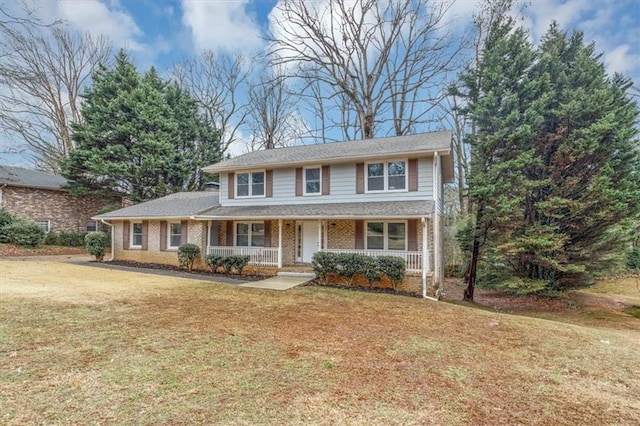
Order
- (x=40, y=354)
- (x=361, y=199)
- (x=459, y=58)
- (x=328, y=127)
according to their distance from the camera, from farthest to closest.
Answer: (x=328, y=127)
(x=459, y=58)
(x=361, y=199)
(x=40, y=354)

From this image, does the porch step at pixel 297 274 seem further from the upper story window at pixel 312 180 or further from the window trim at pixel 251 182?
the window trim at pixel 251 182

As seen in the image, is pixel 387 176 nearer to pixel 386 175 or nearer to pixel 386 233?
pixel 386 175

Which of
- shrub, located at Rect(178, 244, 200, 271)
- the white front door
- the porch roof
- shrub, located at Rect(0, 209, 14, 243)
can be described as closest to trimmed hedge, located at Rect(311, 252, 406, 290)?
the porch roof

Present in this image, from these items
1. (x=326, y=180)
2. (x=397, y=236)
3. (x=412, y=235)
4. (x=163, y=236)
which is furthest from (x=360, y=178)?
(x=163, y=236)

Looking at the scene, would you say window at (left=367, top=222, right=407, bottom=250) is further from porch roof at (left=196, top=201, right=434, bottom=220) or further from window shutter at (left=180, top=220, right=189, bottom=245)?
window shutter at (left=180, top=220, right=189, bottom=245)

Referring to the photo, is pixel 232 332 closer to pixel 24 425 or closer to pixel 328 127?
pixel 24 425

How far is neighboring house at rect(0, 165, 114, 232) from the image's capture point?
21375mm

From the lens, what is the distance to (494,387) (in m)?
4.31

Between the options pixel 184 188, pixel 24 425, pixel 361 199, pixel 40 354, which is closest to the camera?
pixel 24 425

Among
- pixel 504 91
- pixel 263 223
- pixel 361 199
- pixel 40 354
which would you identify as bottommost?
pixel 40 354

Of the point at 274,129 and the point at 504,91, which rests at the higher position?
the point at 274,129

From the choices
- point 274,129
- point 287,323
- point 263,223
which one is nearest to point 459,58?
point 274,129

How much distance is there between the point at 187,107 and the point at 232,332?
25.7 meters

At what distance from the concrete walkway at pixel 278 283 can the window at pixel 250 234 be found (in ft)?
9.56
